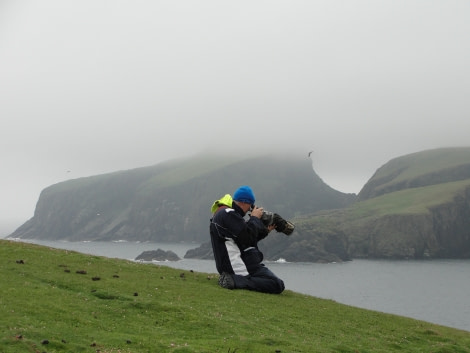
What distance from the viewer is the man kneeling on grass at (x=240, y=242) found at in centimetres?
2122

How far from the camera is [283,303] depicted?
22.0 metres

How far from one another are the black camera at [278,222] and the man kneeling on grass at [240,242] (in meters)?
0.25

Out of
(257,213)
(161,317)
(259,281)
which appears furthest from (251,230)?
(161,317)

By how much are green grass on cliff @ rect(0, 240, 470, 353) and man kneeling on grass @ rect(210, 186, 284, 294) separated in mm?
811

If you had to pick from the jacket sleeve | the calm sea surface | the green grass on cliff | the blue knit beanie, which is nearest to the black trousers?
the green grass on cliff

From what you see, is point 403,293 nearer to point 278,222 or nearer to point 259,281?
point 259,281

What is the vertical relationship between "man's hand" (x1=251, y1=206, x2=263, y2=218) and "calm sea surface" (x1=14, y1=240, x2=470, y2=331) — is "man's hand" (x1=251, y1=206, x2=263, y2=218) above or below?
above

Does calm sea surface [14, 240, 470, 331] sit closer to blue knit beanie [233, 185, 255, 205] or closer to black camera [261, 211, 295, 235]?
black camera [261, 211, 295, 235]

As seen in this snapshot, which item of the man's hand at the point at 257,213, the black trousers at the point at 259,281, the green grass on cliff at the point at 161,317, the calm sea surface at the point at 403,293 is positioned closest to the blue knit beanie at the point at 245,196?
the man's hand at the point at 257,213

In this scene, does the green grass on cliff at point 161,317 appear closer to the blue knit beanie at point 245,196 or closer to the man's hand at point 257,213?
the man's hand at point 257,213

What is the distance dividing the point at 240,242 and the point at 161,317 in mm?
6057

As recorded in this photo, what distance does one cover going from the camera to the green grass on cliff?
13.4 metres

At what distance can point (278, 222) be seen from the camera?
21.1 m

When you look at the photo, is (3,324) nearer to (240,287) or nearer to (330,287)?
(240,287)
